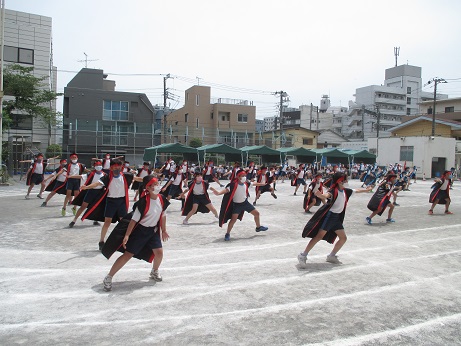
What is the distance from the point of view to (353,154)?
40094 millimetres

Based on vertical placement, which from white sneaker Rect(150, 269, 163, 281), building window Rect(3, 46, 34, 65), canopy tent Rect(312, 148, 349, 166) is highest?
building window Rect(3, 46, 34, 65)

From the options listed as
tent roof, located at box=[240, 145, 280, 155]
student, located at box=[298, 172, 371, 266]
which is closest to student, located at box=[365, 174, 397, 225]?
student, located at box=[298, 172, 371, 266]

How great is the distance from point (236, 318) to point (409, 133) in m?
51.5

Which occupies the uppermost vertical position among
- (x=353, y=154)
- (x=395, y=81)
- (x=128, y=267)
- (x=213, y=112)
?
(x=395, y=81)

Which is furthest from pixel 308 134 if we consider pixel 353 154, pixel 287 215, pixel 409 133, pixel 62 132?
pixel 287 215

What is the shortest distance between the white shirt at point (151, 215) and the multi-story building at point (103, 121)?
28.7 meters

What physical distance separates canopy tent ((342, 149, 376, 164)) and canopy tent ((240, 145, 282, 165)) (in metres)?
7.94

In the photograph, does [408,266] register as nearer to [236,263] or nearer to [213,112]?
[236,263]

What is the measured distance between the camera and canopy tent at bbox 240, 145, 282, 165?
34.3 metres

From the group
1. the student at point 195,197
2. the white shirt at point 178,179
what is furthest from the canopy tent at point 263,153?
the student at point 195,197

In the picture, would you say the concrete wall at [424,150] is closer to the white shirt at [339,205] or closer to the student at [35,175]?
the student at [35,175]

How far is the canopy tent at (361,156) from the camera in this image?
132 ft

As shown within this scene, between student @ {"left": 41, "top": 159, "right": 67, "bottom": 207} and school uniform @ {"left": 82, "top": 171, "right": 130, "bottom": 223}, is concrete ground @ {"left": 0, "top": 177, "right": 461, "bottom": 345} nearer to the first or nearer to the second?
school uniform @ {"left": 82, "top": 171, "right": 130, "bottom": 223}

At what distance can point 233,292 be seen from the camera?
5.61m
